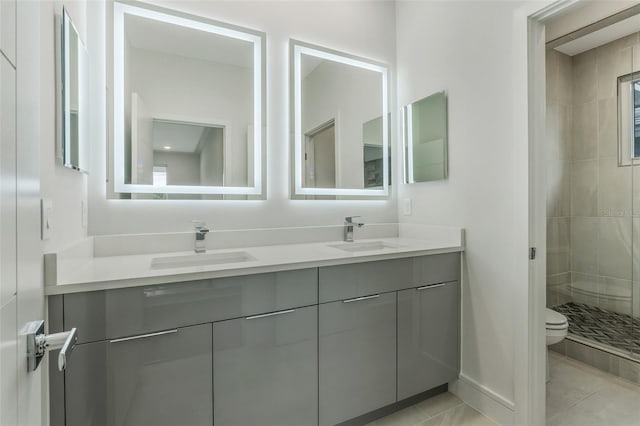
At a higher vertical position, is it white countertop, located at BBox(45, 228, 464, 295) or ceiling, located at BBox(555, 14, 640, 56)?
ceiling, located at BBox(555, 14, 640, 56)

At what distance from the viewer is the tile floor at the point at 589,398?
1.64 metres

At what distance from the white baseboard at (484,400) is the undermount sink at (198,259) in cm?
139

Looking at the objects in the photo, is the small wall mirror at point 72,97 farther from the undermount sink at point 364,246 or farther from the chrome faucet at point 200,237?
the undermount sink at point 364,246

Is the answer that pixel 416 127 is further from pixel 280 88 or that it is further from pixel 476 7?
pixel 280 88

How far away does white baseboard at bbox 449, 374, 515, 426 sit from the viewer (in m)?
1.57

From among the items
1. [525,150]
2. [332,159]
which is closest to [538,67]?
[525,150]

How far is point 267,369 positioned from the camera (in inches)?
50.7

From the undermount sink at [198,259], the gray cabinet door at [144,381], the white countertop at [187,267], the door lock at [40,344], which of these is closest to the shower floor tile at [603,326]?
the white countertop at [187,267]

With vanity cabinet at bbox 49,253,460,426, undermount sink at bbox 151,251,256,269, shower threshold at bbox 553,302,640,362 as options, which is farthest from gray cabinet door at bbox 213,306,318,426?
shower threshold at bbox 553,302,640,362

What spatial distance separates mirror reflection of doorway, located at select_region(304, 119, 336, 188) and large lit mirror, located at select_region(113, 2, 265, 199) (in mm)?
313

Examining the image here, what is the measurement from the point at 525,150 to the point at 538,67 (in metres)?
0.39

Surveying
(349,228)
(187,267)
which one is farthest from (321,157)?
(187,267)

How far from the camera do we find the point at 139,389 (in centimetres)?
108

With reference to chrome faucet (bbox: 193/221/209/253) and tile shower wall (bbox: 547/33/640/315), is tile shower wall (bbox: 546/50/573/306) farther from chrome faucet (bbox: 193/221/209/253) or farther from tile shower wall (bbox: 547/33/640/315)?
chrome faucet (bbox: 193/221/209/253)
